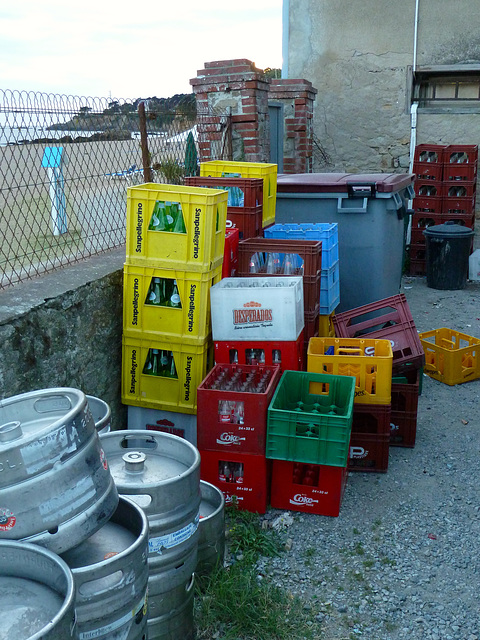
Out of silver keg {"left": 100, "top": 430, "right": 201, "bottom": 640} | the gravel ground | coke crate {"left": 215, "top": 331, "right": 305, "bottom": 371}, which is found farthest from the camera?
coke crate {"left": 215, "top": 331, "right": 305, "bottom": 371}

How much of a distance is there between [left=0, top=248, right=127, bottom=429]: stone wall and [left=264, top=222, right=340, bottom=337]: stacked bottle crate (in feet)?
4.83

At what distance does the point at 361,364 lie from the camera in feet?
13.0

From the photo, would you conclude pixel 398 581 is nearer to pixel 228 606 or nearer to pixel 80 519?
pixel 228 606

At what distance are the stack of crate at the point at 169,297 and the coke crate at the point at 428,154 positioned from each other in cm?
611

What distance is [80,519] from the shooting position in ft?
6.10

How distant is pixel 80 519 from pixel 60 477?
147mm

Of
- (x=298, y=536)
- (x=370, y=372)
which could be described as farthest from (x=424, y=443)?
(x=298, y=536)

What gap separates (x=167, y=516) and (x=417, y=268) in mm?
8077

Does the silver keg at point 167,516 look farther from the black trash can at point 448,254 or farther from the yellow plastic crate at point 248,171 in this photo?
the black trash can at point 448,254

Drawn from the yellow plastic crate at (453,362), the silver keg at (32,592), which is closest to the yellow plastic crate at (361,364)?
the yellow plastic crate at (453,362)

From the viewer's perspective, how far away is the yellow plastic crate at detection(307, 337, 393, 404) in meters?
3.91

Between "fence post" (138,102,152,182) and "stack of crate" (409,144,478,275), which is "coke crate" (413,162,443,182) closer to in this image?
"stack of crate" (409,144,478,275)

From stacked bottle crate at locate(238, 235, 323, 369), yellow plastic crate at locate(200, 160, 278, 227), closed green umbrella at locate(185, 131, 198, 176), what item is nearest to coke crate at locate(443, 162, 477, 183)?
closed green umbrella at locate(185, 131, 198, 176)

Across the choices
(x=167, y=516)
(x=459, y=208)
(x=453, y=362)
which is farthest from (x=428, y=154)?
(x=167, y=516)
